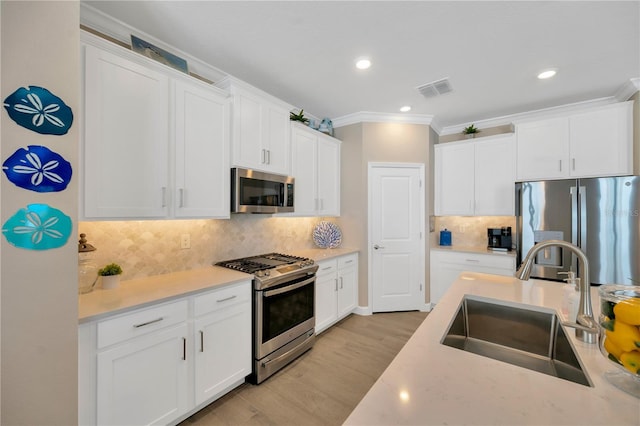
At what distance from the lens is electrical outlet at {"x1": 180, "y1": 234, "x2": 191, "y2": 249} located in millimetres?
2245

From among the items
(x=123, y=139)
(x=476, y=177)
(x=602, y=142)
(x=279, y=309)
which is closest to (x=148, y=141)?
(x=123, y=139)

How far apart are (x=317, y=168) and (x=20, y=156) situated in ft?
8.51

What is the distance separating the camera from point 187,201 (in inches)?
78.1

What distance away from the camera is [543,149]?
10.3 ft

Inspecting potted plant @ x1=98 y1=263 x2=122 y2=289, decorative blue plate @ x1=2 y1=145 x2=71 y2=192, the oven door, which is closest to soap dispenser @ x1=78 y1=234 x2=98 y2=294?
potted plant @ x1=98 y1=263 x2=122 y2=289

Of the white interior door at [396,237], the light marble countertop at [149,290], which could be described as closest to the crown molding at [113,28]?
the light marble countertop at [149,290]

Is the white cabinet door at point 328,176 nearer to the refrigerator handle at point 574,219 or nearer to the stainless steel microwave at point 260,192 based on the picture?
the stainless steel microwave at point 260,192

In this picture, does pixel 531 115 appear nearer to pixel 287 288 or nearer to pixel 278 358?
pixel 287 288

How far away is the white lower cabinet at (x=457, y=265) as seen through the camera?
3283 millimetres

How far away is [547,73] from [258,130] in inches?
111

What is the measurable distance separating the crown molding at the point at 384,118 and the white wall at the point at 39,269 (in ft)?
9.55

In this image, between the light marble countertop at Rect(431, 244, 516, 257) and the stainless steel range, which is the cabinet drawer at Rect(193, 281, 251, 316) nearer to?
the stainless steel range

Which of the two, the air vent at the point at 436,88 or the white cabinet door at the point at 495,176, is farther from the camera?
the white cabinet door at the point at 495,176

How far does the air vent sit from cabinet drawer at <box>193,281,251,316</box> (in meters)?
2.65
